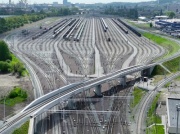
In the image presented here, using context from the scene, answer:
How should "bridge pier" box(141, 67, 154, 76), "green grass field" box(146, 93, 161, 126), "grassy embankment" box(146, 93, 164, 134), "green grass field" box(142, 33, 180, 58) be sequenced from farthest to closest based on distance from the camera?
"green grass field" box(142, 33, 180, 58) < "bridge pier" box(141, 67, 154, 76) < "green grass field" box(146, 93, 161, 126) < "grassy embankment" box(146, 93, 164, 134)

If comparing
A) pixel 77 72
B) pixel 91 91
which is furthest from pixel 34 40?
pixel 91 91

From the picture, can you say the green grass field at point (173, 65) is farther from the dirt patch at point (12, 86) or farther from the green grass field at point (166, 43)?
the dirt patch at point (12, 86)

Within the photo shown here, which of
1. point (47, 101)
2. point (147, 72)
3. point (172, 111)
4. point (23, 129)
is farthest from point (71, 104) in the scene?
point (147, 72)

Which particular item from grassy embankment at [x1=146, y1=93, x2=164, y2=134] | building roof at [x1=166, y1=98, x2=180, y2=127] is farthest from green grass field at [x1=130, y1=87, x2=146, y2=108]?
building roof at [x1=166, y1=98, x2=180, y2=127]

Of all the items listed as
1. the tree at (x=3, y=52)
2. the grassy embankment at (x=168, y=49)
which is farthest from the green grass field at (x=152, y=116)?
the tree at (x=3, y=52)

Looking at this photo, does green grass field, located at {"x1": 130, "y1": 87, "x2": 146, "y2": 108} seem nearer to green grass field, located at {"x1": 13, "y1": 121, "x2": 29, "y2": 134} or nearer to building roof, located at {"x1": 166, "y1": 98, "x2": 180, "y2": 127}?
building roof, located at {"x1": 166, "y1": 98, "x2": 180, "y2": 127}

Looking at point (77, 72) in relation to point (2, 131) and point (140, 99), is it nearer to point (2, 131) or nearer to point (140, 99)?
point (140, 99)

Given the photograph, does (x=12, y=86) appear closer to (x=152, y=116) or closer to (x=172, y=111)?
(x=152, y=116)
